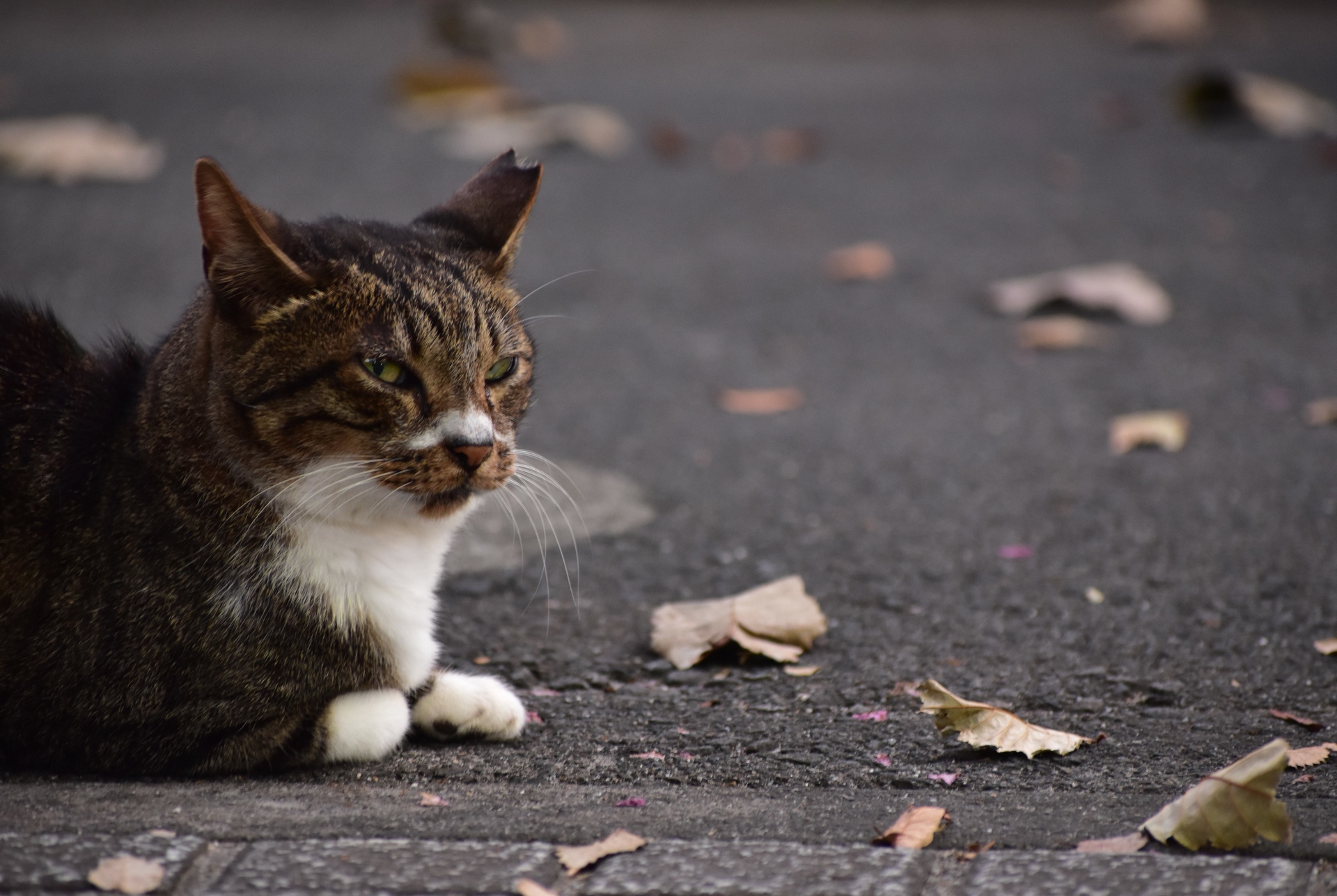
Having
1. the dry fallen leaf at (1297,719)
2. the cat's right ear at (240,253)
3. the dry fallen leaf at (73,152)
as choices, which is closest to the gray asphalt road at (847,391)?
the dry fallen leaf at (1297,719)

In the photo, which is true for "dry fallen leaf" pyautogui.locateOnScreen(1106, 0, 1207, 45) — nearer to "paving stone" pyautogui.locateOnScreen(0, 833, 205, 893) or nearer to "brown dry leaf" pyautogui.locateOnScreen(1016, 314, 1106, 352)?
"brown dry leaf" pyautogui.locateOnScreen(1016, 314, 1106, 352)

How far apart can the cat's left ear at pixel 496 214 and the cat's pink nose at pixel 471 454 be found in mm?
470

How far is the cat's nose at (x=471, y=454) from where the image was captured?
238 cm

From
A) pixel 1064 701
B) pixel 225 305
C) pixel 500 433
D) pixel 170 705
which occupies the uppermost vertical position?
pixel 225 305

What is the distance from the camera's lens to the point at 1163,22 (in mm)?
9406

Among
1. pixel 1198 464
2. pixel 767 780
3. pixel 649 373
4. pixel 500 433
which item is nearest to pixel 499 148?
pixel 649 373

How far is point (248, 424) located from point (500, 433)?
1.50 feet

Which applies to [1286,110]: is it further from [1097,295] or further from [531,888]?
[531,888]

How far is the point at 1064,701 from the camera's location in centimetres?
274

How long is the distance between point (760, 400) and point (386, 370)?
2.42 metres

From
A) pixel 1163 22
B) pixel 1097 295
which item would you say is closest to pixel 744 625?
pixel 1097 295

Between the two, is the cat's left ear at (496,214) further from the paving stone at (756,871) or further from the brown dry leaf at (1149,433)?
the brown dry leaf at (1149,433)

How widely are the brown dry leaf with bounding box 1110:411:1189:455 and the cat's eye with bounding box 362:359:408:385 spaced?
2.56 meters

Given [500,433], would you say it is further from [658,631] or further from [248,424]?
[658,631]
